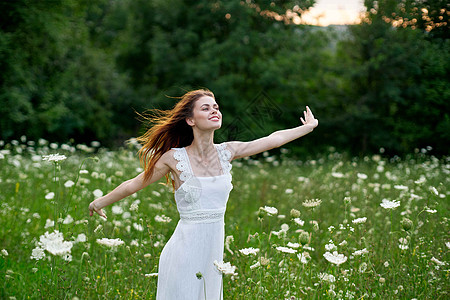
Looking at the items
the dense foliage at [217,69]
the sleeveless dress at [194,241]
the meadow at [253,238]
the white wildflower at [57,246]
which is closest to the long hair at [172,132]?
the sleeveless dress at [194,241]

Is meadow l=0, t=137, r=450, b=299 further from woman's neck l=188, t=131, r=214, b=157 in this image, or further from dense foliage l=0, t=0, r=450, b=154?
dense foliage l=0, t=0, r=450, b=154

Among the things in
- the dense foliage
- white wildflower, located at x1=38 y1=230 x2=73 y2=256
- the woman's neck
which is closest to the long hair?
the woman's neck

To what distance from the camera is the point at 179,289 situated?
7.89 ft

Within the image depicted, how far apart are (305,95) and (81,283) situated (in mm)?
14837

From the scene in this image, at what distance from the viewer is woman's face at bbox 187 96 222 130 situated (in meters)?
2.54

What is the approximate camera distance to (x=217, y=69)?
1694 centimetres

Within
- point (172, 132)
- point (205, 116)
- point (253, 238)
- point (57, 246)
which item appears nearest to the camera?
point (57, 246)

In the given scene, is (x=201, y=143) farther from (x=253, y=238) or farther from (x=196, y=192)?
(x=253, y=238)

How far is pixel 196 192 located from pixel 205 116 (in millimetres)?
445

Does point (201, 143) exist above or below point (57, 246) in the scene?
above

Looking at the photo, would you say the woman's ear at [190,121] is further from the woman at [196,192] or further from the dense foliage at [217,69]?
the dense foliage at [217,69]

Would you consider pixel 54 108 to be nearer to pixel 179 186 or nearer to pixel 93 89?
pixel 93 89

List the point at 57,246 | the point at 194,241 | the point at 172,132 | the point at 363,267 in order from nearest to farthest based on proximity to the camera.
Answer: the point at 57,246
the point at 194,241
the point at 363,267
the point at 172,132

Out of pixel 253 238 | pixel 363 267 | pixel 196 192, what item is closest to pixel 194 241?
pixel 196 192
